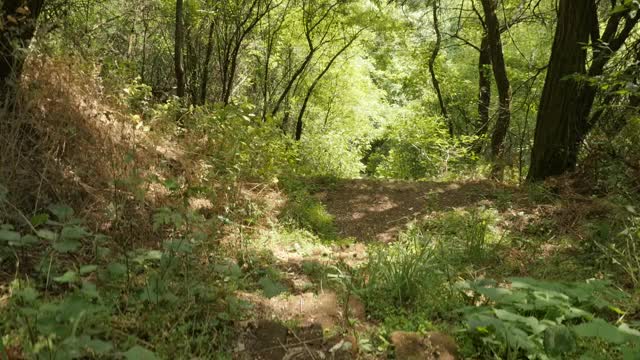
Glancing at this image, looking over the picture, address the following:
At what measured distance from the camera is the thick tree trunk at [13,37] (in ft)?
13.1

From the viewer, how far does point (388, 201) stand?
289 inches

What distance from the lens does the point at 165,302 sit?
2938 mm

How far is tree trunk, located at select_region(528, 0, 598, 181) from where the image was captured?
260 inches

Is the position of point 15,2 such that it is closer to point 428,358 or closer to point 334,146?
point 428,358

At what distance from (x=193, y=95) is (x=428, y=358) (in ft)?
43.5

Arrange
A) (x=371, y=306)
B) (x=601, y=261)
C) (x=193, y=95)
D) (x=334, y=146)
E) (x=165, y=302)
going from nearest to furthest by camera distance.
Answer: (x=165, y=302)
(x=371, y=306)
(x=601, y=261)
(x=193, y=95)
(x=334, y=146)

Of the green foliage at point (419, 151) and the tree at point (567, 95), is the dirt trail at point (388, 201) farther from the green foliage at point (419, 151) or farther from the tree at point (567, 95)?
the green foliage at point (419, 151)

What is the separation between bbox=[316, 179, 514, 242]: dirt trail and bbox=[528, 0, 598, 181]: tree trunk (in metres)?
0.82

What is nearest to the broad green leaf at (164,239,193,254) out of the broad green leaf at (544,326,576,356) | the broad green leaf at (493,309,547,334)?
the broad green leaf at (493,309,547,334)

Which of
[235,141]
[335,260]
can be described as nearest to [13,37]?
[235,141]

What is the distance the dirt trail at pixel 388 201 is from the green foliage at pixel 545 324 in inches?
113

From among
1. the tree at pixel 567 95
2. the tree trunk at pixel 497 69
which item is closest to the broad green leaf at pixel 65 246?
the tree at pixel 567 95

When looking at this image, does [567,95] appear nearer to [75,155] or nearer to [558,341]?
[558,341]

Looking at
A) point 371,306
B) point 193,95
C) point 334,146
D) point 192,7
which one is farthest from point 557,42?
point 334,146
